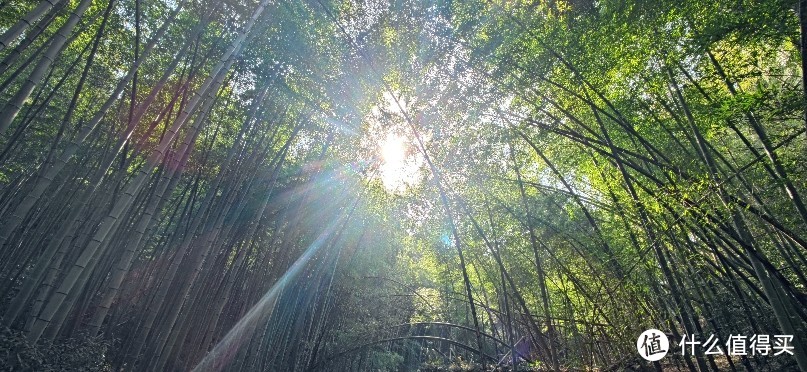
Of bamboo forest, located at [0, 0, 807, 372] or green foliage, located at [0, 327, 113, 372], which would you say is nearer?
green foliage, located at [0, 327, 113, 372]

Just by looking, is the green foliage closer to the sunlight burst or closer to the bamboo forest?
the bamboo forest

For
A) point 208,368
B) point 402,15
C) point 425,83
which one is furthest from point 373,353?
point 402,15

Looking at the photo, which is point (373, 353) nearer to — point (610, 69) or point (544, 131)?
point (544, 131)

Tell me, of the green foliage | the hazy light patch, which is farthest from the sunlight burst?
the green foliage

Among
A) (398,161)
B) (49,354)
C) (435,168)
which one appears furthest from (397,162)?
(49,354)

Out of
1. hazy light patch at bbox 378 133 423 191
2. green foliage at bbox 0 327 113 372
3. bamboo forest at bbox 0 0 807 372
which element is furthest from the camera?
hazy light patch at bbox 378 133 423 191

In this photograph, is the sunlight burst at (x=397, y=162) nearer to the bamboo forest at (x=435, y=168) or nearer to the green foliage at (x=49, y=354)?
the bamboo forest at (x=435, y=168)

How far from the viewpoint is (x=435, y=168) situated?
12.7ft

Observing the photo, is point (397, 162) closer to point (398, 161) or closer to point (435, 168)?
point (398, 161)

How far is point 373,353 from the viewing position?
7.74 meters

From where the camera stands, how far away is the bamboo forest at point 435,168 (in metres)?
2.47

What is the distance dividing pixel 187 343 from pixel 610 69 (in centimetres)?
511

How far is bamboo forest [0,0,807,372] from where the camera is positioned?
247 cm

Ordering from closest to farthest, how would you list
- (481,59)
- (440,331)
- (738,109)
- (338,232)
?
(738,109) → (481,59) → (338,232) → (440,331)
